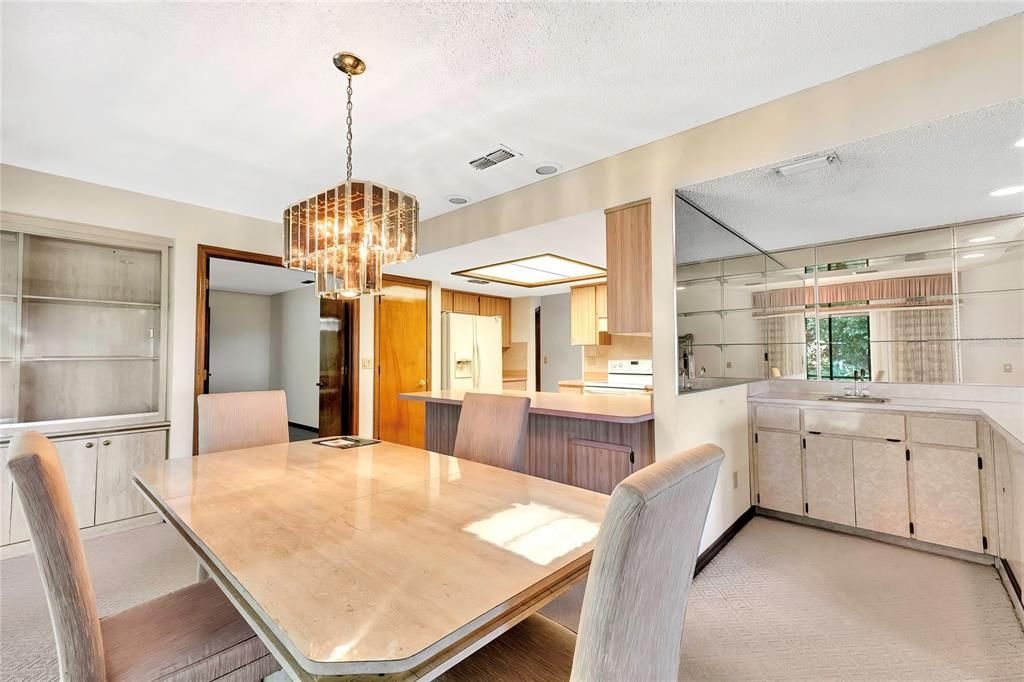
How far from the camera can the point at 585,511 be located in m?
1.34

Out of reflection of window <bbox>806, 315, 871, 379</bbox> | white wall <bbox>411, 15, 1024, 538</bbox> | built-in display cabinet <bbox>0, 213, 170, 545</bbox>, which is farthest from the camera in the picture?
reflection of window <bbox>806, 315, 871, 379</bbox>

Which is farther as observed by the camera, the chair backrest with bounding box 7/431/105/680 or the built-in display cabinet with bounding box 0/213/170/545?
the built-in display cabinet with bounding box 0/213/170/545

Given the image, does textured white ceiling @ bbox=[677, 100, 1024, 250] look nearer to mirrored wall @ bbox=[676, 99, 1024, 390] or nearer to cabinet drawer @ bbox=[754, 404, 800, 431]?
mirrored wall @ bbox=[676, 99, 1024, 390]

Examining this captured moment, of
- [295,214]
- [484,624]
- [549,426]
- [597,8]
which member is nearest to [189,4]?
[295,214]

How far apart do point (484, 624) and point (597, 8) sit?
192 centimetres

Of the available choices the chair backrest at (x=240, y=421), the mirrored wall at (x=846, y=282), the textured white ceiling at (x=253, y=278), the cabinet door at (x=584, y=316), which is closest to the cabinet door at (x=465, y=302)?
the cabinet door at (x=584, y=316)

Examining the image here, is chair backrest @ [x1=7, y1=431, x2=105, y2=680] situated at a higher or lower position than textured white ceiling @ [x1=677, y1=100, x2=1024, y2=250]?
lower

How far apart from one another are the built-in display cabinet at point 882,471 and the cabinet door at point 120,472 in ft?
14.9

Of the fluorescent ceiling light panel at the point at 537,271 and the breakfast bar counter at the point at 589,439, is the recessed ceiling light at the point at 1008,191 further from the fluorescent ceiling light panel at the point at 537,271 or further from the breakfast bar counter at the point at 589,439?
the fluorescent ceiling light panel at the point at 537,271

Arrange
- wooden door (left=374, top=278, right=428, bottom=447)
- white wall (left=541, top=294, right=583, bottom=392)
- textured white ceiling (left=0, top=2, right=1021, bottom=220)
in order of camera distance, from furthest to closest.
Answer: white wall (left=541, top=294, right=583, bottom=392)
wooden door (left=374, top=278, right=428, bottom=447)
textured white ceiling (left=0, top=2, right=1021, bottom=220)

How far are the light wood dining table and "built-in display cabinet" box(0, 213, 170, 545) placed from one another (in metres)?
1.83

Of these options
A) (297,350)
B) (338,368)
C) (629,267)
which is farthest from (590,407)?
(297,350)

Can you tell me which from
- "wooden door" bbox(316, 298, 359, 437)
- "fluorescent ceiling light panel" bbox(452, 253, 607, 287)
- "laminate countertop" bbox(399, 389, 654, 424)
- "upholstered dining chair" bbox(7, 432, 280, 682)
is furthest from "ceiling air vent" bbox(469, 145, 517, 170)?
"upholstered dining chair" bbox(7, 432, 280, 682)

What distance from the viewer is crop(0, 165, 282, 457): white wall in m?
2.90
